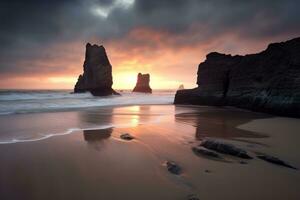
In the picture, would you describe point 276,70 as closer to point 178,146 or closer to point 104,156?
point 178,146

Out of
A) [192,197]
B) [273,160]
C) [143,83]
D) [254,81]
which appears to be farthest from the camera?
[143,83]

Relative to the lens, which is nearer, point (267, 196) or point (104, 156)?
point (267, 196)

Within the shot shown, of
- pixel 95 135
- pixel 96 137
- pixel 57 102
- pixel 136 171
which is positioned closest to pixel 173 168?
pixel 136 171

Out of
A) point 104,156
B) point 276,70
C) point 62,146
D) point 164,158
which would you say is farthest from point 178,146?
point 276,70

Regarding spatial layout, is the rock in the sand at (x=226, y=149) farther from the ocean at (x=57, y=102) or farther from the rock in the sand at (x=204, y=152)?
the ocean at (x=57, y=102)

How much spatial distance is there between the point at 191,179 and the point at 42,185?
8.24 feet

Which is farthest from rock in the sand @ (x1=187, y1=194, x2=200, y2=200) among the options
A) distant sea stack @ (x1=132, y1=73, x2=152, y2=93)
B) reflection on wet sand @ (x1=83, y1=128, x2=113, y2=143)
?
distant sea stack @ (x1=132, y1=73, x2=152, y2=93)

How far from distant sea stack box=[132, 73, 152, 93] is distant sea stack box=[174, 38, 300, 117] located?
192ft

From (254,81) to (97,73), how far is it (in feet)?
119

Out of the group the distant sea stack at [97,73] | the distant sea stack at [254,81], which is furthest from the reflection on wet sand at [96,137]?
Result: the distant sea stack at [97,73]

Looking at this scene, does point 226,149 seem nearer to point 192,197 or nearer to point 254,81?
point 192,197

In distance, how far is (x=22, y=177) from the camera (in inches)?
162

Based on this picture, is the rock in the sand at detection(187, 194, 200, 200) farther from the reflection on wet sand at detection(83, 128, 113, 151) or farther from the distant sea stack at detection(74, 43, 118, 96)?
the distant sea stack at detection(74, 43, 118, 96)

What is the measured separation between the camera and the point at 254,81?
752 inches
